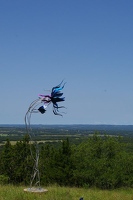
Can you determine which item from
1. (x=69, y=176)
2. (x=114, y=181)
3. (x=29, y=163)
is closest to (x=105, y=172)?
(x=114, y=181)

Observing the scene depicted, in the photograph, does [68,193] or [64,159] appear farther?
[64,159]

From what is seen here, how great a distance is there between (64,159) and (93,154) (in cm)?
380

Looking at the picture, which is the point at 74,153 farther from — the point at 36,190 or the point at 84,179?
the point at 36,190

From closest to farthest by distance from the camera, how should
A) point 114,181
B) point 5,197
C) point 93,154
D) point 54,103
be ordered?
point 5,197
point 54,103
point 114,181
point 93,154

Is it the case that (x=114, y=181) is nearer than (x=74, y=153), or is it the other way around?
(x=114, y=181)

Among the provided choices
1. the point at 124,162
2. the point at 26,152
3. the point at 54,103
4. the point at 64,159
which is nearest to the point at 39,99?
the point at 54,103

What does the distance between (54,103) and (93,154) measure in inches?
1059

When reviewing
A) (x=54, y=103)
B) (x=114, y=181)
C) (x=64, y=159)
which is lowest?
(x=114, y=181)

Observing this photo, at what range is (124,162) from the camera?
1513 inches

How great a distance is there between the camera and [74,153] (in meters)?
39.6

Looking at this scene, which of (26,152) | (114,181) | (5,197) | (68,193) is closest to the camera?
(5,197)

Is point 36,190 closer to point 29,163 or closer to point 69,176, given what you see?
point 69,176

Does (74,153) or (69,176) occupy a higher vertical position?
(74,153)

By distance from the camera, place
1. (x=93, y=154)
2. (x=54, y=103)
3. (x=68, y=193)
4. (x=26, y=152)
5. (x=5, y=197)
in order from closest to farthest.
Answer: (x=5, y=197) < (x=68, y=193) < (x=54, y=103) < (x=93, y=154) < (x=26, y=152)
